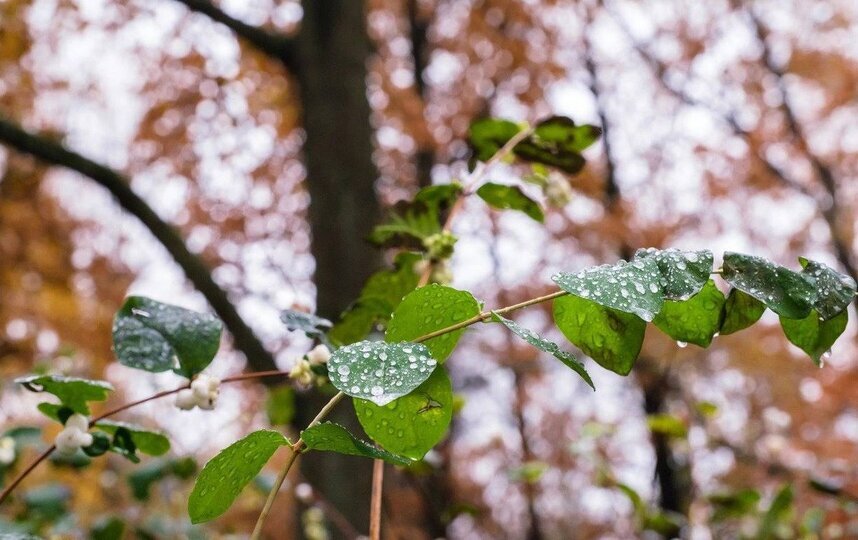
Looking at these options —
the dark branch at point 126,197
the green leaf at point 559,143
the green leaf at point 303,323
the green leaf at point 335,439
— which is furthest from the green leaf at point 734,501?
the dark branch at point 126,197

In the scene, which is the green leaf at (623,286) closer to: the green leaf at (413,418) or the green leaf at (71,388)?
the green leaf at (413,418)

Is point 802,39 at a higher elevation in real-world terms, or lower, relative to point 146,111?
lower

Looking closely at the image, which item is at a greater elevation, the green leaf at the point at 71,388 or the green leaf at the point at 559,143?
the green leaf at the point at 559,143

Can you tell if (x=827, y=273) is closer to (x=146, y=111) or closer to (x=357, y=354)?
(x=357, y=354)

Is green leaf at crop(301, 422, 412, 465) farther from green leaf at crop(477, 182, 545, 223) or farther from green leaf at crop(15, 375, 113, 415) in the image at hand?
green leaf at crop(477, 182, 545, 223)

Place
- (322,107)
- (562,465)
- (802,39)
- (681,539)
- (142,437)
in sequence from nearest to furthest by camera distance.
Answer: (142,437), (681,539), (322,107), (802,39), (562,465)

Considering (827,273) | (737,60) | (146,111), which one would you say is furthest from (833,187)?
(827,273)
